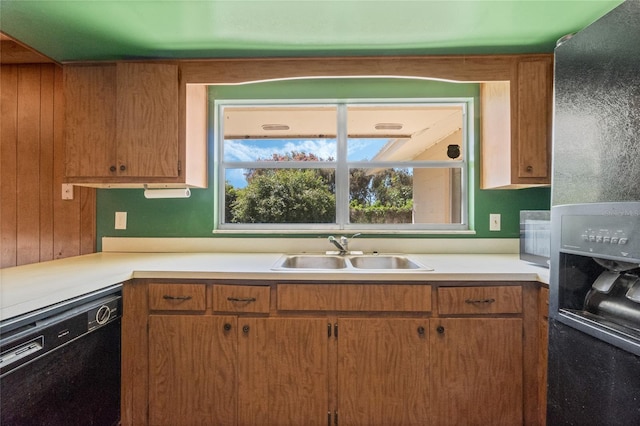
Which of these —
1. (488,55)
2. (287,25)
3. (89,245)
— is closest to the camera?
(287,25)

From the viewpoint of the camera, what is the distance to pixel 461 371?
143 cm

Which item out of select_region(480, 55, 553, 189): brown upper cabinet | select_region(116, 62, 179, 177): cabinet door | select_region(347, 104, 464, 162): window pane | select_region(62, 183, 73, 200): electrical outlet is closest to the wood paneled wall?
select_region(62, 183, 73, 200): electrical outlet

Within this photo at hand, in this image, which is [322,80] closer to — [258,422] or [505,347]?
[505,347]

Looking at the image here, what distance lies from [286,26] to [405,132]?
3.88ft

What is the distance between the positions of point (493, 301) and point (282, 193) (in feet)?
4.88

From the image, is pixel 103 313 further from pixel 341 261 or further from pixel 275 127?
pixel 275 127

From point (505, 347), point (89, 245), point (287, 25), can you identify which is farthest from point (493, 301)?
point (89, 245)

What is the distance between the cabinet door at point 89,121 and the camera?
6.02ft

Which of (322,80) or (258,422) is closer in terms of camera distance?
(258,422)

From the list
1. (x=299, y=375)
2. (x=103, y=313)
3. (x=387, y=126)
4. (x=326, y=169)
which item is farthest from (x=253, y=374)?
(x=387, y=126)

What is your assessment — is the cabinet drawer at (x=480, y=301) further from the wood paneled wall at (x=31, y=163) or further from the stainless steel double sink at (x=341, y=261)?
the wood paneled wall at (x=31, y=163)

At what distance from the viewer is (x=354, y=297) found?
1.45 m

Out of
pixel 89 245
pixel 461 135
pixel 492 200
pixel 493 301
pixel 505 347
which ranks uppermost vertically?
pixel 461 135

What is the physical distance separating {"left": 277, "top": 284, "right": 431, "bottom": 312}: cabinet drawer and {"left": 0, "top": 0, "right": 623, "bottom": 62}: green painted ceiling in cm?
133
